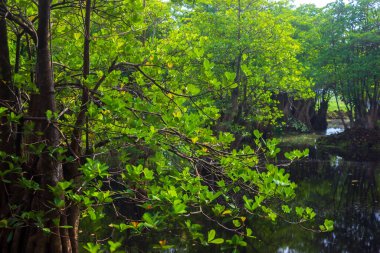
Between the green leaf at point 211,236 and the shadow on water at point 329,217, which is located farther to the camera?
the shadow on water at point 329,217

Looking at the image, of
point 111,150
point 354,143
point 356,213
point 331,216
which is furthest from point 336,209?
point 354,143

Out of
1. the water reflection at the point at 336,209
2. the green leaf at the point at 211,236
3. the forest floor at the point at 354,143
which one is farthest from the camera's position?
the forest floor at the point at 354,143

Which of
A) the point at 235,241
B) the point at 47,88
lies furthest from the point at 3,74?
the point at 235,241

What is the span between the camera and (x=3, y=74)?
252 inches

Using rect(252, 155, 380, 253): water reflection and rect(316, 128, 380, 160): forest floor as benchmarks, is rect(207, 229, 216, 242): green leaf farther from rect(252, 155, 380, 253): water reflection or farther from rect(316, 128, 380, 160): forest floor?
rect(316, 128, 380, 160): forest floor

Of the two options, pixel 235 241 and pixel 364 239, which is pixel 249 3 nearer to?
pixel 364 239

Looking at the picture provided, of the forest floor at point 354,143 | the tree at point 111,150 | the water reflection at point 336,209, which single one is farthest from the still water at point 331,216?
the forest floor at point 354,143

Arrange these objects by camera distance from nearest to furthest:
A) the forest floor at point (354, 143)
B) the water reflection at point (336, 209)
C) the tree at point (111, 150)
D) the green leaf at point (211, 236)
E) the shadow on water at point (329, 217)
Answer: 1. the green leaf at point (211, 236)
2. the tree at point (111, 150)
3. the shadow on water at point (329, 217)
4. the water reflection at point (336, 209)
5. the forest floor at point (354, 143)

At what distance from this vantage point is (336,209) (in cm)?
1873

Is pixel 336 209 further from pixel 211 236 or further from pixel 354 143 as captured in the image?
pixel 354 143

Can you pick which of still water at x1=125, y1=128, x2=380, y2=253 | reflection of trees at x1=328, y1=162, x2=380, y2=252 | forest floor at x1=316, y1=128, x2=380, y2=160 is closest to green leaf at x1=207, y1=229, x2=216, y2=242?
still water at x1=125, y1=128, x2=380, y2=253

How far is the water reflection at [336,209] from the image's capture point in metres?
14.2

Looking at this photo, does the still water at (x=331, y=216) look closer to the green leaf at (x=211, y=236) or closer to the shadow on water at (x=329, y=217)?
the shadow on water at (x=329, y=217)

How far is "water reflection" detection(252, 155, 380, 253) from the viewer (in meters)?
14.2
